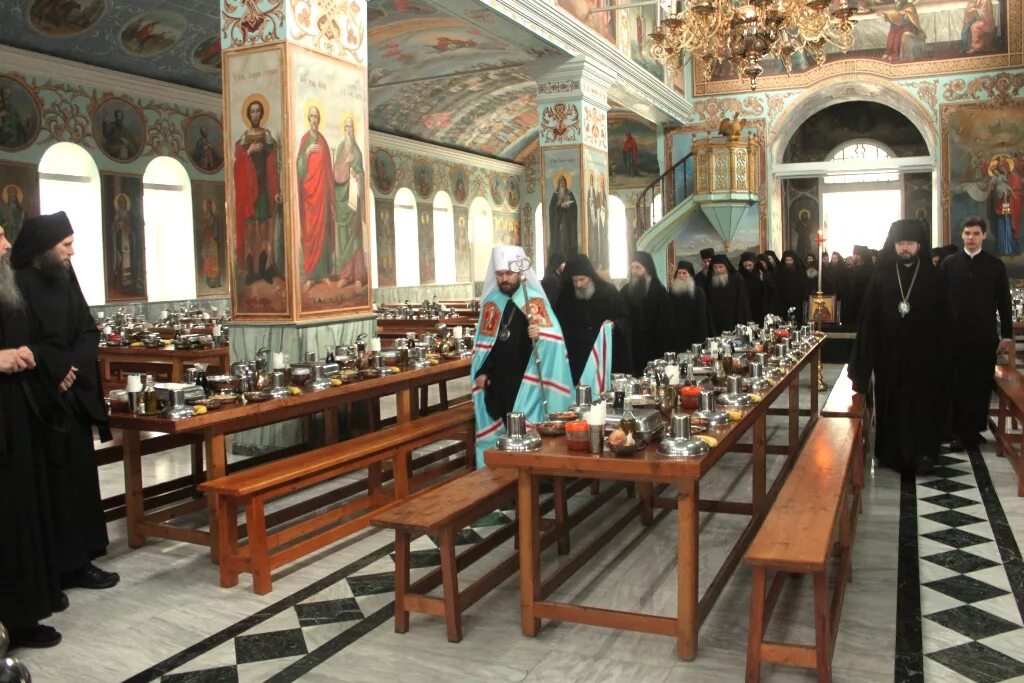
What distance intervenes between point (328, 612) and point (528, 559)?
116 cm

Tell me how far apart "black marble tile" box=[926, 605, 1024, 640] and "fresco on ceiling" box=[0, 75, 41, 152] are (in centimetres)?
→ 1398

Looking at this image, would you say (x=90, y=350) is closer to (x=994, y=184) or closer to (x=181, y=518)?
(x=181, y=518)

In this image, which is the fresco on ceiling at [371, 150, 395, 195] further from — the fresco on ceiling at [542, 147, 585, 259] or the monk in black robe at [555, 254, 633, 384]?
the monk in black robe at [555, 254, 633, 384]

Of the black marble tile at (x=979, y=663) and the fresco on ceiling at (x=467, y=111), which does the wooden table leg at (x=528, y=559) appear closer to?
the black marble tile at (x=979, y=663)

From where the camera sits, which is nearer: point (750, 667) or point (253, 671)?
point (750, 667)

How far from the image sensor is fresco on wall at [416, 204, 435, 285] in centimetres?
2505

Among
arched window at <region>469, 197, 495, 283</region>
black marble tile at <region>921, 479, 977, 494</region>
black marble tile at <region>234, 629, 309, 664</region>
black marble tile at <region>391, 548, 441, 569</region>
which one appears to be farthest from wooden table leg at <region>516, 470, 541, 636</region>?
arched window at <region>469, 197, 495, 283</region>

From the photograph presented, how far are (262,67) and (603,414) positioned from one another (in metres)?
5.11

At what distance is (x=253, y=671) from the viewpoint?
4.17 m

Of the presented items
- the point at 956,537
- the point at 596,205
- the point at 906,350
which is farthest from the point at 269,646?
the point at 596,205

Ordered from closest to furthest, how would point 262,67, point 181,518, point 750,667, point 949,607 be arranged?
1. point 750,667
2. point 949,607
3. point 181,518
4. point 262,67

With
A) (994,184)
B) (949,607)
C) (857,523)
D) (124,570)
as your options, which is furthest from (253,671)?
(994,184)

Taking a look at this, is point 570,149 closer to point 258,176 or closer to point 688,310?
point 688,310

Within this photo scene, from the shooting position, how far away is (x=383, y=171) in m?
23.0
